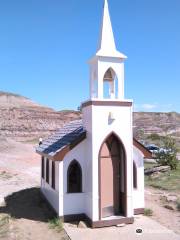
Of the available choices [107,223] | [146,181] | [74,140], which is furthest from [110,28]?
[146,181]

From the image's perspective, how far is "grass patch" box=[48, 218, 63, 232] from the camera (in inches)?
444

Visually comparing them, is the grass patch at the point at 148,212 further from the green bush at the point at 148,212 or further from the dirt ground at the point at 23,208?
the dirt ground at the point at 23,208

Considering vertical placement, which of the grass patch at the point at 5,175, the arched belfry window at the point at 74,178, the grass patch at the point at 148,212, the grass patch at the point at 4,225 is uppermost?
the arched belfry window at the point at 74,178

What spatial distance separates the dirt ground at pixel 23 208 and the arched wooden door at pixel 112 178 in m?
2.01

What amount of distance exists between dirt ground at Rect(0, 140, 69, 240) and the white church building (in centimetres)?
107

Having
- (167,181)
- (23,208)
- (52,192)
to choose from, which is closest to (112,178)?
(52,192)

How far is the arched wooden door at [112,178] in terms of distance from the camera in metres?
11.9

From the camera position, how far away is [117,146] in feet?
40.3

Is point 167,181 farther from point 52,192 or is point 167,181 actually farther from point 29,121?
point 29,121

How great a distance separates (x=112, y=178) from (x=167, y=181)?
30.8 feet

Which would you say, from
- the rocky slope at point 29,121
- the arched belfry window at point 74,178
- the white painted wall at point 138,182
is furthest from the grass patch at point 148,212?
the rocky slope at point 29,121

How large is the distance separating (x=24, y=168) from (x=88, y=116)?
18.3 m

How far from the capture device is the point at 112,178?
12125mm

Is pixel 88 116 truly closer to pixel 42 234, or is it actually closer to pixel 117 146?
pixel 117 146
